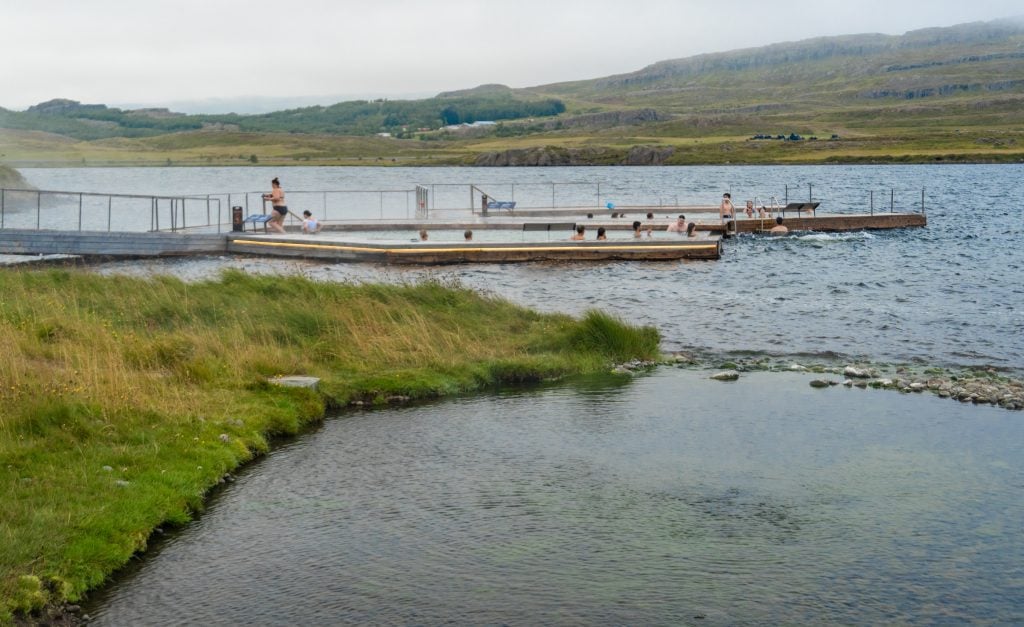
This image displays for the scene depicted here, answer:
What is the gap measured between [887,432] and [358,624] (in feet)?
31.9

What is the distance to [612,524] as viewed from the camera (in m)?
12.4

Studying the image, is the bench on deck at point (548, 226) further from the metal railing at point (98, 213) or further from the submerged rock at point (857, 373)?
the submerged rock at point (857, 373)

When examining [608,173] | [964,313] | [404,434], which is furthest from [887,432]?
[608,173]

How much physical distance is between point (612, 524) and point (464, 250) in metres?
31.2

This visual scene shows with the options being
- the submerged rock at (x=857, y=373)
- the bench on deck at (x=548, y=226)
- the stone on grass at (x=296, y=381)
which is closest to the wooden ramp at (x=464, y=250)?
the bench on deck at (x=548, y=226)

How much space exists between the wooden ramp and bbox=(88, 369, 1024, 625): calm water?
25.1 meters

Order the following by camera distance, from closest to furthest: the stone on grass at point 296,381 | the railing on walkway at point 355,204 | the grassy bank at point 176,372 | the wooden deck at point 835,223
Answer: the grassy bank at point 176,372
the stone on grass at point 296,381
the wooden deck at point 835,223
the railing on walkway at point 355,204

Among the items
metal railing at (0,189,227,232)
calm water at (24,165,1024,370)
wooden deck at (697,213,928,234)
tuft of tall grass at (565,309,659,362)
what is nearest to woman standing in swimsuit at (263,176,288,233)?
calm water at (24,165,1024,370)

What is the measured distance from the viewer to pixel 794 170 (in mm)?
145625

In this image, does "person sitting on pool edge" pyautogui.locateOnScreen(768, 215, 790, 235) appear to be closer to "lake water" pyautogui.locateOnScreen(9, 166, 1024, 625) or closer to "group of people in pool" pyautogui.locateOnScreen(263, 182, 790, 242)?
"group of people in pool" pyautogui.locateOnScreen(263, 182, 790, 242)

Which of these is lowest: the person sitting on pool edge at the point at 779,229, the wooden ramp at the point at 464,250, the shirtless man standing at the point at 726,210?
the wooden ramp at the point at 464,250

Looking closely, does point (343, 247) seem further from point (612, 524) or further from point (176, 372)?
point (612, 524)

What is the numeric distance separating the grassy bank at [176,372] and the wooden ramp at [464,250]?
14731 mm

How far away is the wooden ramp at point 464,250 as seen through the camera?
4231 centimetres
